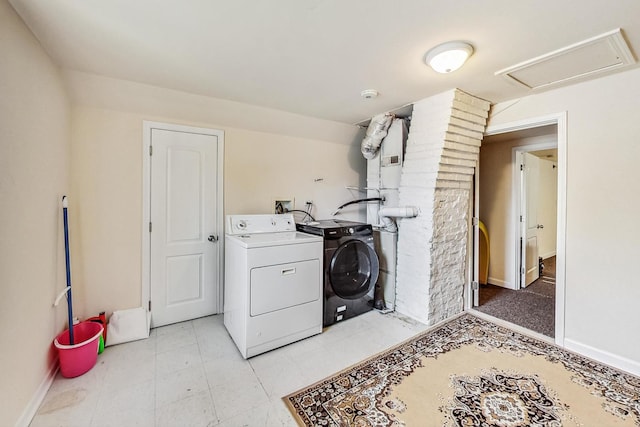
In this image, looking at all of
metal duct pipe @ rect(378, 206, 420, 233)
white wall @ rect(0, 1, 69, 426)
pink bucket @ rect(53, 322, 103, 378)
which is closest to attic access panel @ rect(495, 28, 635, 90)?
metal duct pipe @ rect(378, 206, 420, 233)

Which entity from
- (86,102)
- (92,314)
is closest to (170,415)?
(92,314)

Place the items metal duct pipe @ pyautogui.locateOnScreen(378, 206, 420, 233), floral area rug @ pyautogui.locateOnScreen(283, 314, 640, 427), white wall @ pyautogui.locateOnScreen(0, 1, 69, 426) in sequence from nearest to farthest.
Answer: white wall @ pyautogui.locateOnScreen(0, 1, 69, 426) → floral area rug @ pyautogui.locateOnScreen(283, 314, 640, 427) → metal duct pipe @ pyautogui.locateOnScreen(378, 206, 420, 233)

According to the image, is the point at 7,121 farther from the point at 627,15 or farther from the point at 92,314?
the point at 627,15

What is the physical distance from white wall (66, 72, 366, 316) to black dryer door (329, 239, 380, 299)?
3.80 feet

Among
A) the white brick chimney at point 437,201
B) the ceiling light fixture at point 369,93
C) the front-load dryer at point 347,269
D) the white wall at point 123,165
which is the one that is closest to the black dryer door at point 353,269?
the front-load dryer at point 347,269

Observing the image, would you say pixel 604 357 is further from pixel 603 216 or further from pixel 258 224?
pixel 258 224

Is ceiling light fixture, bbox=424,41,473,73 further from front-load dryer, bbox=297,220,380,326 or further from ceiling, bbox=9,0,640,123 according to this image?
front-load dryer, bbox=297,220,380,326

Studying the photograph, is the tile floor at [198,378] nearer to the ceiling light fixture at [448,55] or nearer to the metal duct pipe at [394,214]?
the metal duct pipe at [394,214]

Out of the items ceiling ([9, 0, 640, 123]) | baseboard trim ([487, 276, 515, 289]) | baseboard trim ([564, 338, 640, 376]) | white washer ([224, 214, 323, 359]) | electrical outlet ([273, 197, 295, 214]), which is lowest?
baseboard trim ([564, 338, 640, 376])

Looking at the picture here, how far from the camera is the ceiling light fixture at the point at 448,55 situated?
1.75 metres

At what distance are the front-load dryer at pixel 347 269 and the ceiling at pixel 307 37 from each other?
1.44m

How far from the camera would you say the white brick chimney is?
2662 mm

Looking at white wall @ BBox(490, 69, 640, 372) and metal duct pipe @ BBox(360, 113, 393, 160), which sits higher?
metal duct pipe @ BBox(360, 113, 393, 160)

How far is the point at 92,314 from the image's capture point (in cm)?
250
